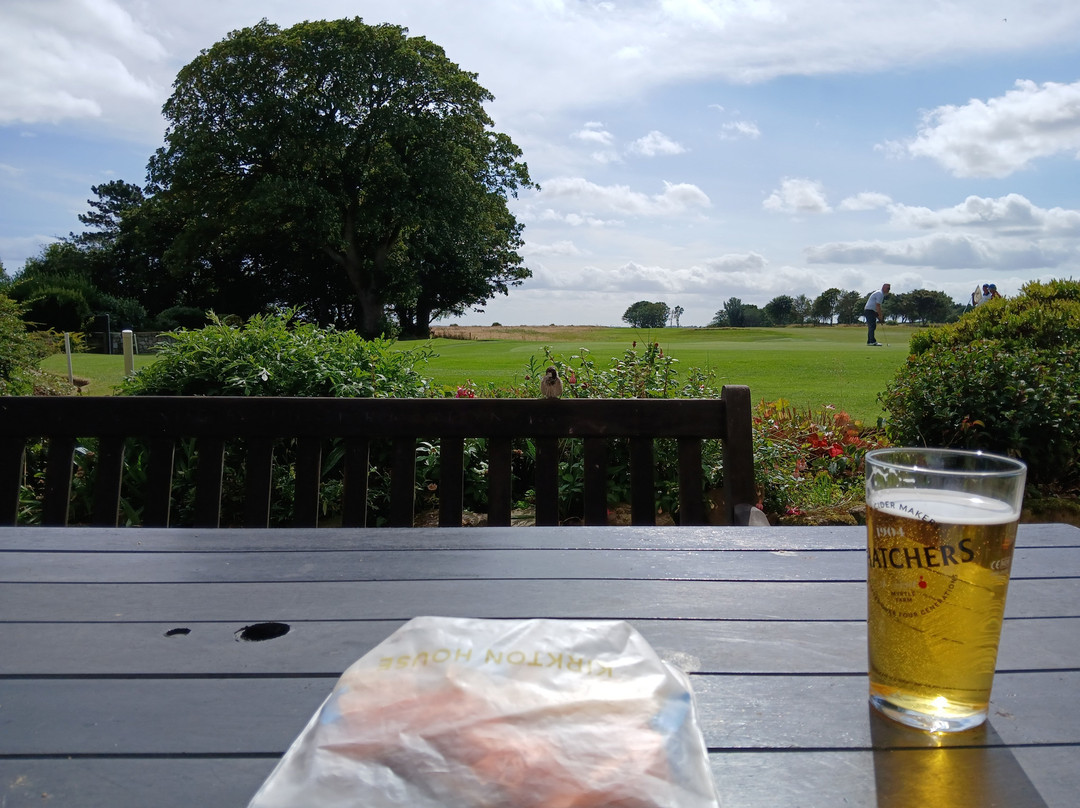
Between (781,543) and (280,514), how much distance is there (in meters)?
2.55

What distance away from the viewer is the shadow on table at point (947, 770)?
25.6 inches

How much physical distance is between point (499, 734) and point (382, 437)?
66.0 inches

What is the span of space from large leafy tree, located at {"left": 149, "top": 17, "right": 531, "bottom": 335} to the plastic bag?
24.1m

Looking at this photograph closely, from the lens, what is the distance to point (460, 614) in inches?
41.9

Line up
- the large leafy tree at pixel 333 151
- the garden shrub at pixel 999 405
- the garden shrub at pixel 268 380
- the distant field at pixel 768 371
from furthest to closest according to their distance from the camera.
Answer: the large leafy tree at pixel 333 151, the distant field at pixel 768 371, the garden shrub at pixel 999 405, the garden shrub at pixel 268 380

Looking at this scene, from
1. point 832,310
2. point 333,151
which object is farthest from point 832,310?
point 333,151

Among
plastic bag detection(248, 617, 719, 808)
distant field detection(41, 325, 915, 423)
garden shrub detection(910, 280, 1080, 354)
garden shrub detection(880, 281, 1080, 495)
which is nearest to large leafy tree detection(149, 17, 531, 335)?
distant field detection(41, 325, 915, 423)

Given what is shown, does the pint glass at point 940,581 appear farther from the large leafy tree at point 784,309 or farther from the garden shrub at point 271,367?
the large leafy tree at point 784,309

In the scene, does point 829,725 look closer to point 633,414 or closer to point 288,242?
point 633,414

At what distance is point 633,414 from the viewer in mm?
2182

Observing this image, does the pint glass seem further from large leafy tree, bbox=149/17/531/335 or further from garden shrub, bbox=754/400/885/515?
large leafy tree, bbox=149/17/531/335

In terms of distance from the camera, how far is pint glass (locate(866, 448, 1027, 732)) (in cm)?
69

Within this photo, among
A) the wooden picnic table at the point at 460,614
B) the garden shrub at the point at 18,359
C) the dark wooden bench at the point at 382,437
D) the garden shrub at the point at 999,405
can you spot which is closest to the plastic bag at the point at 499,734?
the wooden picnic table at the point at 460,614

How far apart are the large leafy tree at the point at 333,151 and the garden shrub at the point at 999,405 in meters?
21.2
